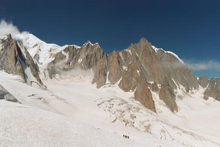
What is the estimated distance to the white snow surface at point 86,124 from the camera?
1413cm

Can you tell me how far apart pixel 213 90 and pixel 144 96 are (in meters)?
95.5

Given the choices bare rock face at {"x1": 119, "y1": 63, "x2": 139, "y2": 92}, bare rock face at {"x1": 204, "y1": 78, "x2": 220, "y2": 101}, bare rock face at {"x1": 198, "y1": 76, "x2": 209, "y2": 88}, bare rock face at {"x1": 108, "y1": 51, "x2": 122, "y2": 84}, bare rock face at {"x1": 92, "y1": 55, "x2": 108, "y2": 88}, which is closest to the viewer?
bare rock face at {"x1": 119, "y1": 63, "x2": 139, "y2": 92}

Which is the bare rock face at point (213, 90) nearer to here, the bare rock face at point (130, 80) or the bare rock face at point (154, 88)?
the bare rock face at point (154, 88)

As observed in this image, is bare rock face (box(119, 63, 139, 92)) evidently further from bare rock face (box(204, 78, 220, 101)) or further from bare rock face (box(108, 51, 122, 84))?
bare rock face (box(204, 78, 220, 101))

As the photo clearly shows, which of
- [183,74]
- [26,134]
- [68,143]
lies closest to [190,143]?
[68,143]

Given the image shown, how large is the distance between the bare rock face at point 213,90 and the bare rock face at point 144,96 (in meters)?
77.5

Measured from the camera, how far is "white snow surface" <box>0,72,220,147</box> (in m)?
14.1

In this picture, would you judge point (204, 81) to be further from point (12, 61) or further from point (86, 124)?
point (86, 124)

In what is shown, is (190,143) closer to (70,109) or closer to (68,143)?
(70,109)

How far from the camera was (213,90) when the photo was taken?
138875 millimetres

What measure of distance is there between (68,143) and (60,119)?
458 centimetres

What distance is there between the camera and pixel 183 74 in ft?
504

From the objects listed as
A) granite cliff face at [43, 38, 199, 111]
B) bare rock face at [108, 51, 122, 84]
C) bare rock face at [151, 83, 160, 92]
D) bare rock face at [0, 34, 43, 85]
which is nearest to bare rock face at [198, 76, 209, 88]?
granite cliff face at [43, 38, 199, 111]

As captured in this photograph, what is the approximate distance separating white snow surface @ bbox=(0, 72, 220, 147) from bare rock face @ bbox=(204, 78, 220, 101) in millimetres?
53255
